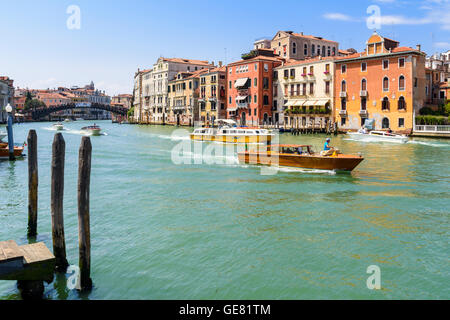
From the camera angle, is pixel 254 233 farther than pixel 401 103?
No

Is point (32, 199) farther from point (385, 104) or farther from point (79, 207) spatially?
point (385, 104)

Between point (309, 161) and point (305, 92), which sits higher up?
point (305, 92)

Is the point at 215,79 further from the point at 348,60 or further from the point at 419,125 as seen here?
the point at 419,125

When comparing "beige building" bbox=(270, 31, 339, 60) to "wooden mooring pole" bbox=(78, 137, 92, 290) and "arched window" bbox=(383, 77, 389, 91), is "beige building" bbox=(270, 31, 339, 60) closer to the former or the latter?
"arched window" bbox=(383, 77, 389, 91)

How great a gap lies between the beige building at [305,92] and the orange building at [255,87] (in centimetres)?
106

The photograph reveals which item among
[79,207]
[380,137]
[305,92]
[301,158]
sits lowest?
[79,207]

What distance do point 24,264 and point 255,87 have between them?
4602cm

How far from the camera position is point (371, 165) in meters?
18.7

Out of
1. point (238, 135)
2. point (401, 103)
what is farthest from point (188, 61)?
point (238, 135)

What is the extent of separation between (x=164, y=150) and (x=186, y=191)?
1299cm

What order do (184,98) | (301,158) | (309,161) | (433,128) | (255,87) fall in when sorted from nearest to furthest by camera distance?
(309,161) < (301,158) < (433,128) < (255,87) < (184,98)

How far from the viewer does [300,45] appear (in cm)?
5644

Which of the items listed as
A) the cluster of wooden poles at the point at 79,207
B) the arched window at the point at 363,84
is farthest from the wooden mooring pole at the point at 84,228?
the arched window at the point at 363,84

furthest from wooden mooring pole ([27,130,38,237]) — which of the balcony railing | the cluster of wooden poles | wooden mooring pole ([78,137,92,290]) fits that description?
the balcony railing
